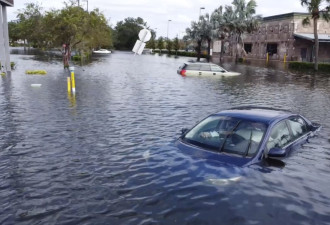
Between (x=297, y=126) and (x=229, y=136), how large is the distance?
8.03 feet

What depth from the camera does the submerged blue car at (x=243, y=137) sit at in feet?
23.7

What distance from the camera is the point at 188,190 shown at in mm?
6578

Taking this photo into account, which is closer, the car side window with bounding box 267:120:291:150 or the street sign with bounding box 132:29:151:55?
the car side window with bounding box 267:120:291:150

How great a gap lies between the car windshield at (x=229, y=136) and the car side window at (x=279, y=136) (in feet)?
0.96

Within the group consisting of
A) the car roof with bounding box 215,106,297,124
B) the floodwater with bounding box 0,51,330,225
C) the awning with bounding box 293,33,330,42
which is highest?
the awning with bounding box 293,33,330,42

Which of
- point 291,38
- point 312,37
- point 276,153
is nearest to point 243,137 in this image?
point 276,153

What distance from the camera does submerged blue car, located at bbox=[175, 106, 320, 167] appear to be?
7.23m

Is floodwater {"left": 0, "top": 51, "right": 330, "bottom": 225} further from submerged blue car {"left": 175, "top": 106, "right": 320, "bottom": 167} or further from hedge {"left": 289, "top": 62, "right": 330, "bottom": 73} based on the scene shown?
hedge {"left": 289, "top": 62, "right": 330, "bottom": 73}

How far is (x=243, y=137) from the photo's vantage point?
24.6 feet

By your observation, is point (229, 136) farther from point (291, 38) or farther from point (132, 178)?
point (291, 38)

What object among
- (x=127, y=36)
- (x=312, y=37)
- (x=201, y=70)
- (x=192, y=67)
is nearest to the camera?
(x=201, y=70)

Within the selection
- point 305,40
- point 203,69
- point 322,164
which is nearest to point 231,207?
point 322,164

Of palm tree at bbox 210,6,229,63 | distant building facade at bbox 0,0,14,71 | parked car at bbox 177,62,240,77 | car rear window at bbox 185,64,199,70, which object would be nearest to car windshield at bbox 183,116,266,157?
parked car at bbox 177,62,240,77

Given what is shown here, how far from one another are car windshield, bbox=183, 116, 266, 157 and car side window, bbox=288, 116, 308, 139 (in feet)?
4.69
